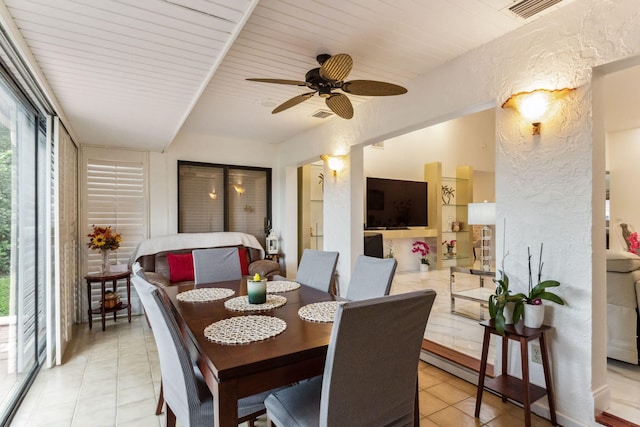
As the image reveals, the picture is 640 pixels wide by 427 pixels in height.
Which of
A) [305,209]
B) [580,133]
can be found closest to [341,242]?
[305,209]

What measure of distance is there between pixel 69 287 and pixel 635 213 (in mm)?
7850

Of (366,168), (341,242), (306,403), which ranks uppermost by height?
(366,168)

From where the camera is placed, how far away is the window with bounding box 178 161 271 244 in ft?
16.0

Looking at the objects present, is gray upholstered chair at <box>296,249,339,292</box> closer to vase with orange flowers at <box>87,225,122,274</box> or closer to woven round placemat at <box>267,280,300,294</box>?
woven round placemat at <box>267,280,300,294</box>

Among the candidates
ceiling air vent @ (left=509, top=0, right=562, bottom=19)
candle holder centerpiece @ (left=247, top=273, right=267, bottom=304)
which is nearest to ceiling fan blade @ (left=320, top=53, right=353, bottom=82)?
ceiling air vent @ (left=509, top=0, right=562, bottom=19)

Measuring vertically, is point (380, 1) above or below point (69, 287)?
above

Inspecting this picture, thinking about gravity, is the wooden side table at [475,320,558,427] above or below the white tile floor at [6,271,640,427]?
above

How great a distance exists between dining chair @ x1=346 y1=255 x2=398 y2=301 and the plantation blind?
11.1 ft

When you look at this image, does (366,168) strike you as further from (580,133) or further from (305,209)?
(580,133)

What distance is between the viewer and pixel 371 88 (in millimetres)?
2350

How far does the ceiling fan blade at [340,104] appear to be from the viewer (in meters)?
2.52

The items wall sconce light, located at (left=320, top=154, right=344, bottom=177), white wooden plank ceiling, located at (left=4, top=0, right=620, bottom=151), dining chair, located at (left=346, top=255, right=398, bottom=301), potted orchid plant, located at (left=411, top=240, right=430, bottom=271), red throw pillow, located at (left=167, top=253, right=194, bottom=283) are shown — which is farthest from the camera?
potted orchid plant, located at (left=411, top=240, right=430, bottom=271)

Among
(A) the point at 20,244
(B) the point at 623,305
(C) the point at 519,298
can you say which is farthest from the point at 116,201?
(B) the point at 623,305

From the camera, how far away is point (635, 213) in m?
5.32
